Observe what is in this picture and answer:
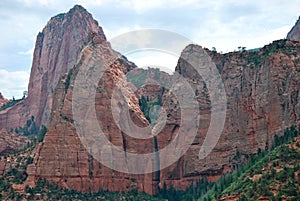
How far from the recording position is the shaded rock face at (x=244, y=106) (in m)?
124

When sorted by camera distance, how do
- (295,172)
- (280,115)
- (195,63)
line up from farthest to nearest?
(195,63)
(280,115)
(295,172)

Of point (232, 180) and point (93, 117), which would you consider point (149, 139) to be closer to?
point (93, 117)

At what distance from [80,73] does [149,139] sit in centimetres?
1774

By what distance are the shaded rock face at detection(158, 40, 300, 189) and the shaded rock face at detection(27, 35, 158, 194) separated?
6.29 m

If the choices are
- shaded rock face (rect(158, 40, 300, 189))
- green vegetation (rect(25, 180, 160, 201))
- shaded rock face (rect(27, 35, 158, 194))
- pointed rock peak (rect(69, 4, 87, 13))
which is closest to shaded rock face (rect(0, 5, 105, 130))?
pointed rock peak (rect(69, 4, 87, 13))

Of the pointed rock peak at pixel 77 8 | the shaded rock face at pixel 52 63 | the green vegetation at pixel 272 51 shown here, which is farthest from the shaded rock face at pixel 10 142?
the green vegetation at pixel 272 51

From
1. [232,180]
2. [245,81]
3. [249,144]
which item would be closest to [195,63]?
[245,81]

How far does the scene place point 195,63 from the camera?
142m

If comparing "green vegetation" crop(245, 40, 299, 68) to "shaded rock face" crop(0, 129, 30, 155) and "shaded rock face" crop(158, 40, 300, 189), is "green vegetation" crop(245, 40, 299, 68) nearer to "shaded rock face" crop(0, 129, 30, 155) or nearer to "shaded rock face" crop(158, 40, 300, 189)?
"shaded rock face" crop(158, 40, 300, 189)

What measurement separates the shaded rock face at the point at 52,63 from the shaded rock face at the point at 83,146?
48.2 m

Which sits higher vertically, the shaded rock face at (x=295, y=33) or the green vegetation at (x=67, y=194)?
the shaded rock face at (x=295, y=33)

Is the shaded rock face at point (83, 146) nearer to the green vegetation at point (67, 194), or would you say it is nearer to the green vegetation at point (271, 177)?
the green vegetation at point (67, 194)

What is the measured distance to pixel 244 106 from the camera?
13150 cm

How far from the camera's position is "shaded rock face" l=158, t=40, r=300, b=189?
12375 cm
